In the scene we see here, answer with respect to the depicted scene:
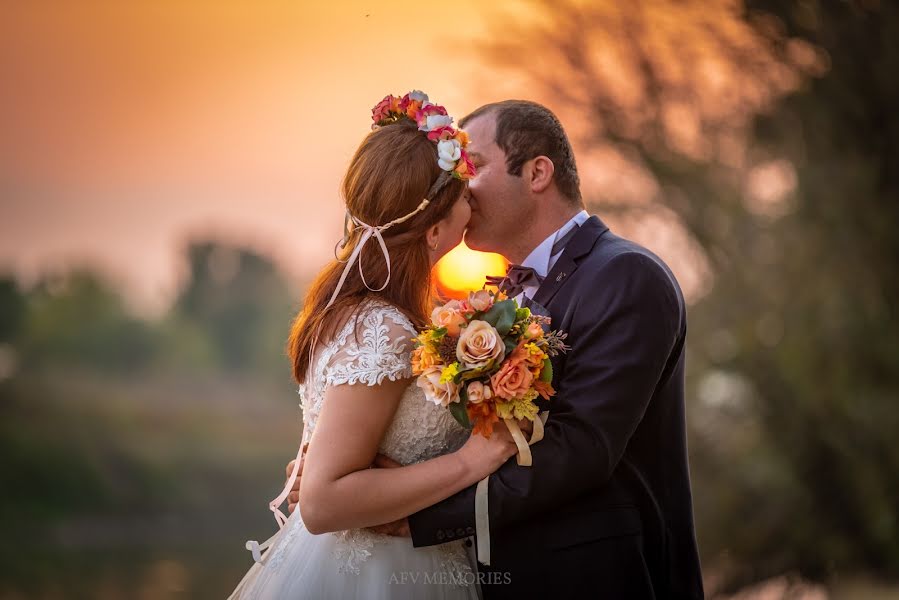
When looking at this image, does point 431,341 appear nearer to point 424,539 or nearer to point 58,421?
point 424,539

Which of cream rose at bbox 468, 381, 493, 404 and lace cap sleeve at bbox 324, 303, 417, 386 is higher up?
lace cap sleeve at bbox 324, 303, 417, 386

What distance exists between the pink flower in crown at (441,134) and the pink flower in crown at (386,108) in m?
0.18

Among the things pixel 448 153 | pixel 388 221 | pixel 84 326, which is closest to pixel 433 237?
pixel 388 221

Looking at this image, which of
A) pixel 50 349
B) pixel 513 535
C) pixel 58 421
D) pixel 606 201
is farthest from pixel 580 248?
pixel 50 349

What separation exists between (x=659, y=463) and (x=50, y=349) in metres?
27.6

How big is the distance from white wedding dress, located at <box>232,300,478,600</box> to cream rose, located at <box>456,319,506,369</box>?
1.00ft

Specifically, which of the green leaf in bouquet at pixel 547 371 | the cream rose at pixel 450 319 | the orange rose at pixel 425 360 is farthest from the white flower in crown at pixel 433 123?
the green leaf in bouquet at pixel 547 371

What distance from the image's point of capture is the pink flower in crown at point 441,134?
359 cm

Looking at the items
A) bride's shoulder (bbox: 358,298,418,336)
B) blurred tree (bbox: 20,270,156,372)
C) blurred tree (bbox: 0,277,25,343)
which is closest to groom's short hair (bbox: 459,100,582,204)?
bride's shoulder (bbox: 358,298,418,336)

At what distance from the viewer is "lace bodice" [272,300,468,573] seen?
3.34 metres

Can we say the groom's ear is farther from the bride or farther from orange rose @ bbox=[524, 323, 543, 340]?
orange rose @ bbox=[524, 323, 543, 340]

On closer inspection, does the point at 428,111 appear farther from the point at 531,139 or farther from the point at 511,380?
the point at 511,380

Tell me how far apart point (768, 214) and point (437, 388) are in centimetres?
923

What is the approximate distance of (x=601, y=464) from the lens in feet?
11.5
